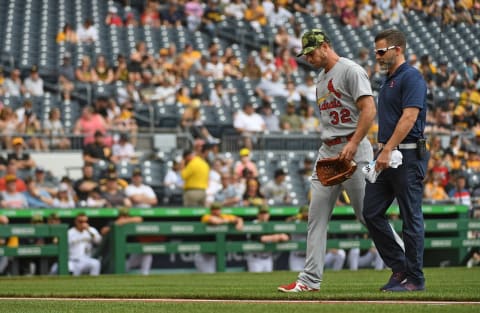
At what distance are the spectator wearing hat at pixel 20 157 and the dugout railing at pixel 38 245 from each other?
103 inches

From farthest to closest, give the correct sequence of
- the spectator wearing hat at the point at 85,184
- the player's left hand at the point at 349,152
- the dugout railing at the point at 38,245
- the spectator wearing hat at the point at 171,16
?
the spectator wearing hat at the point at 171,16 → the spectator wearing hat at the point at 85,184 → the dugout railing at the point at 38,245 → the player's left hand at the point at 349,152

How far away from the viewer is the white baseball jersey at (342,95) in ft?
27.9

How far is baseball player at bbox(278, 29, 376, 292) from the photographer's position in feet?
27.9

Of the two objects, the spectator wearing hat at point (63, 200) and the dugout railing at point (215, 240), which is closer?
the dugout railing at point (215, 240)

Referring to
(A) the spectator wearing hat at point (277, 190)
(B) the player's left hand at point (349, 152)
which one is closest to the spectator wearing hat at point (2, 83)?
(A) the spectator wearing hat at point (277, 190)

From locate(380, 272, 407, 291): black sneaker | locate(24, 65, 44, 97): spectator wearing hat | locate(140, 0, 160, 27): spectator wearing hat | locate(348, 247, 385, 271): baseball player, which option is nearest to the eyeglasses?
locate(380, 272, 407, 291): black sneaker

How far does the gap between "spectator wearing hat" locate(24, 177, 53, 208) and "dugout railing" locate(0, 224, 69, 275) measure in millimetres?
998

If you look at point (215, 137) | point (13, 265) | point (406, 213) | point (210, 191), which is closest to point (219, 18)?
point (215, 137)

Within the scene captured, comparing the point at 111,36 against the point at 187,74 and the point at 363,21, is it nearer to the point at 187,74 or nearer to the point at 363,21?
the point at 187,74

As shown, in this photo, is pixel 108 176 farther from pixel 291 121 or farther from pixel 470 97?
pixel 470 97

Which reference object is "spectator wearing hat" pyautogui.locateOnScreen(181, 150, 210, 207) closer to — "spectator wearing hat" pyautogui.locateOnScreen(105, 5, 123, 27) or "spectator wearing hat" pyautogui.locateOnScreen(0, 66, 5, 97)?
"spectator wearing hat" pyautogui.locateOnScreen(0, 66, 5, 97)

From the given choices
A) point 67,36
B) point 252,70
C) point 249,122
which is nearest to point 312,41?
point 249,122

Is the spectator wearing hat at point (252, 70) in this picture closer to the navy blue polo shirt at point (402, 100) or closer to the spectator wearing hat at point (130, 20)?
the spectator wearing hat at point (130, 20)

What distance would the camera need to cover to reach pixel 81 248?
52.2 feet
